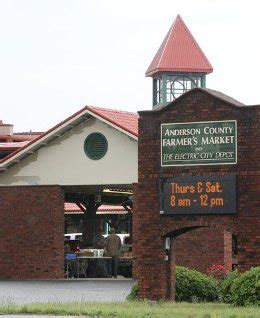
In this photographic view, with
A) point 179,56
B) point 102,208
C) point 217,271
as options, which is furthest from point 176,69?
point 217,271

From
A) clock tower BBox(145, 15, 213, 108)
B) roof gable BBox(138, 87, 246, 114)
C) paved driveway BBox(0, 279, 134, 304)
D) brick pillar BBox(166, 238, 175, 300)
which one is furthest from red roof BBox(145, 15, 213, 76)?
brick pillar BBox(166, 238, 175, 300)

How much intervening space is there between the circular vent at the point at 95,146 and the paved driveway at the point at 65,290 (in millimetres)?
4389

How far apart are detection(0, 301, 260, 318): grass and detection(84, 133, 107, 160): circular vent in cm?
1683

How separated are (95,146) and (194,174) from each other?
15.9m

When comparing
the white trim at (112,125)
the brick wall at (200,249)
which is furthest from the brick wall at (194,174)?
the brick wall at (200,249)

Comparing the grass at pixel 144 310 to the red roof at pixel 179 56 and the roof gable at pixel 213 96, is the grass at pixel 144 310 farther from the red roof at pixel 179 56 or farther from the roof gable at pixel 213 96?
the red roof at pixel 179 56

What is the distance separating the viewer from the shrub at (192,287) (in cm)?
2808

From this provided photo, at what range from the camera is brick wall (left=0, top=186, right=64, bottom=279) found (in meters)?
42.6

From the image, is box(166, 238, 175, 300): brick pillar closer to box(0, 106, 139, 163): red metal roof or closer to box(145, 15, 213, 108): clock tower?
box(0, 106, 139, 163): red metal roof

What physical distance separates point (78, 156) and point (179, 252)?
5070mm

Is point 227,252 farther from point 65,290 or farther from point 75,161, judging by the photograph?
point 65,290

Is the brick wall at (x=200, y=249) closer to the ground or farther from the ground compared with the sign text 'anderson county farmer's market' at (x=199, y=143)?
closer to the ground

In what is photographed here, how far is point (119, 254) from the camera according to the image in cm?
4406

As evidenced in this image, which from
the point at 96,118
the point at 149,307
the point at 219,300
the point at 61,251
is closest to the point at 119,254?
the point at 61,251
